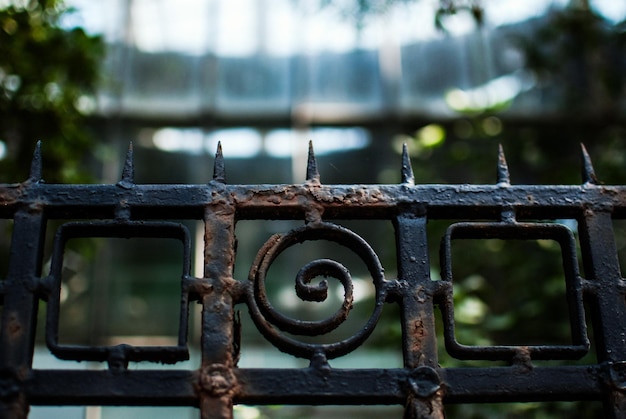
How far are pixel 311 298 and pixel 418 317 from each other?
0.21 metres

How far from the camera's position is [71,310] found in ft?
17.7

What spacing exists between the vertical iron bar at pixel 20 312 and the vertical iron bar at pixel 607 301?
42.8 inches

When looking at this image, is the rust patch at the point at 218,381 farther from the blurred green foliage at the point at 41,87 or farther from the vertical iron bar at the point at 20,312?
the blurred green foliage at the point at 41,87

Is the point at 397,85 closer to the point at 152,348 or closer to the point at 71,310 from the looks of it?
the point at 71,310

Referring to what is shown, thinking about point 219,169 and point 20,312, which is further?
point 219,169

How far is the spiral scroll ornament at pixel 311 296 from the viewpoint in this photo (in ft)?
4.06

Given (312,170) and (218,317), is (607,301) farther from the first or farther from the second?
(218,317)

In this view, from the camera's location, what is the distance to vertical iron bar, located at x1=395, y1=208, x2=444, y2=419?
47.8 inches

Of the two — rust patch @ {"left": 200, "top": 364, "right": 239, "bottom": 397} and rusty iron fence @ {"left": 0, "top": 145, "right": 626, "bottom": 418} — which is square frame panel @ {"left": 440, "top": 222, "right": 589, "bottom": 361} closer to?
rusty iron fence @ {"left": 0, "top": 145, "right": 626, "bottom": 418}

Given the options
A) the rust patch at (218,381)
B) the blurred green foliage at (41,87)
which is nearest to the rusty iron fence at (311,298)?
the rust patch at (218,381)

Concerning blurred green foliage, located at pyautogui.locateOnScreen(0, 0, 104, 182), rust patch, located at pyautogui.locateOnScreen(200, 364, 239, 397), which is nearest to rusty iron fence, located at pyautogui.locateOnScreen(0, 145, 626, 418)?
rust patch, located at pyautogui.locateOnScreen(200, 364, 239, 397)

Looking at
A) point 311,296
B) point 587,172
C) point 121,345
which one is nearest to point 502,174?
point 587,172

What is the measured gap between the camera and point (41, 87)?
292 centimetres

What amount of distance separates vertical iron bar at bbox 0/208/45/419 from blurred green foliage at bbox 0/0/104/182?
1624 mm
